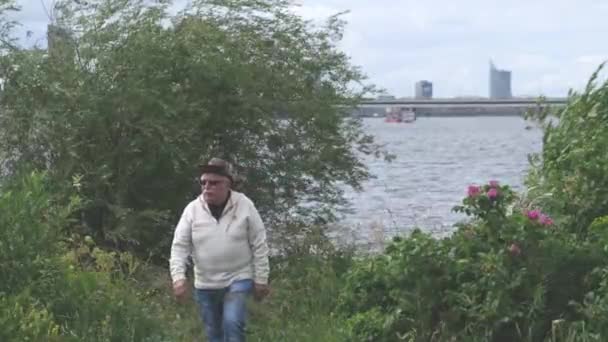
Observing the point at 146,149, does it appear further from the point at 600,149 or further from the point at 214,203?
the point at 600,149

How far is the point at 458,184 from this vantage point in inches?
1036

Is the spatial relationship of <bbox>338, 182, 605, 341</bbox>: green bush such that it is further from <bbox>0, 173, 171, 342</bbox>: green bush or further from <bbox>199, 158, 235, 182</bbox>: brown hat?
<bbox>0, 173, 171, 342</bbox>: green bush

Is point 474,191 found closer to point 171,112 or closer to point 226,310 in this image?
point 226,310

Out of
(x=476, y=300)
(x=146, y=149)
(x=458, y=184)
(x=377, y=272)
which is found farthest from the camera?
(x=458, y=184)

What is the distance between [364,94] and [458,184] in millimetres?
12372

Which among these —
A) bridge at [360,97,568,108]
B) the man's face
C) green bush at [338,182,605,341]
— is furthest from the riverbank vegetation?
the man's face

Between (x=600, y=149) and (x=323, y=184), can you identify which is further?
(x=323, y=184)

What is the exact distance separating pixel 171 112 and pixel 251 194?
159 cm

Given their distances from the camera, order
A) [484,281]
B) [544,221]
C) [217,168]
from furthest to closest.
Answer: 1. [217,168]
2. [544,221]
3. [484,281]

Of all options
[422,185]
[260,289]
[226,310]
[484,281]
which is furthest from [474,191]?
[422,185]

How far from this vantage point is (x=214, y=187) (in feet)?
26.2

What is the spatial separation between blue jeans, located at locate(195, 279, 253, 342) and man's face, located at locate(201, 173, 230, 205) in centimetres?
58

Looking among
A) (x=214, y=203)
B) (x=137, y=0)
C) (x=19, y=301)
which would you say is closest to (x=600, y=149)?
(x=214, y=203)

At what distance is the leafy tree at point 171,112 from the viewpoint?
39.8 feet
